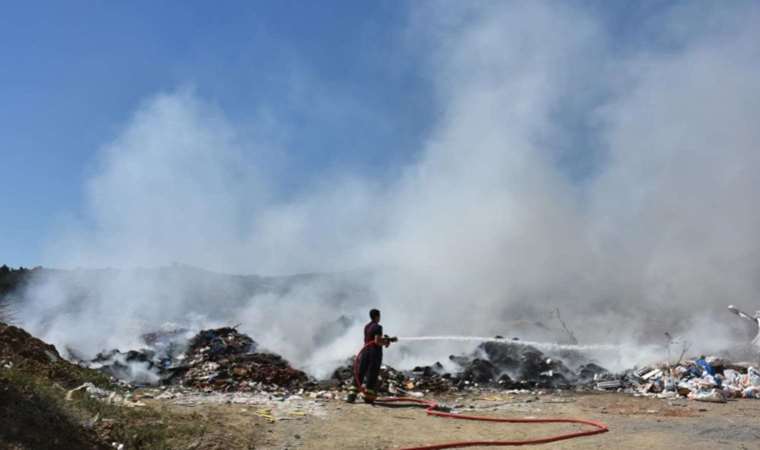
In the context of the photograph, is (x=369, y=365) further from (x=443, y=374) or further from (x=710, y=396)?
(x=710, y=396)

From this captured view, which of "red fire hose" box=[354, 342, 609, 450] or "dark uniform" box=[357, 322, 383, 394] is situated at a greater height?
"dark uniform" box=[357, 322, 383, 394]

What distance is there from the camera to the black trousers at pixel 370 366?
11.4 metres

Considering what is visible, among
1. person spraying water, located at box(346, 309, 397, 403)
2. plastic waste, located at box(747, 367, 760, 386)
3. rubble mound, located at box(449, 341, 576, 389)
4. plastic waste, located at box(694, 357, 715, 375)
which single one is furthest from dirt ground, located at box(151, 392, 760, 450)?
rubble mound, located at box(449, 341, 576, 389)

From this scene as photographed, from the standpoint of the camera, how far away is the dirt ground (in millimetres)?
7824

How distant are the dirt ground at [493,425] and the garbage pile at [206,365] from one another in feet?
8.31

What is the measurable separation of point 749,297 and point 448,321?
410 inches

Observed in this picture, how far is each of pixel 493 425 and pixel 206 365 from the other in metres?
7.78

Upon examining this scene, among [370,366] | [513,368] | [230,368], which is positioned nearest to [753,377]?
[513,368]

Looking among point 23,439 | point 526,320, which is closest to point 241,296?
point 526,320

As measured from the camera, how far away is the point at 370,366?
37.7 feet

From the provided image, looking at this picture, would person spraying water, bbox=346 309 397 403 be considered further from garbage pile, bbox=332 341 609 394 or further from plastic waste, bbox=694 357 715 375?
plastic waste, bbox=694 357 715 375

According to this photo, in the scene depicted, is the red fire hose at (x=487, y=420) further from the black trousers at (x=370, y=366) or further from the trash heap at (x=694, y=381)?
the trash heap at (x=694, y=381)

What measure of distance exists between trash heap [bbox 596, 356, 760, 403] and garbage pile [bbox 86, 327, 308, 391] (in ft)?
22.6

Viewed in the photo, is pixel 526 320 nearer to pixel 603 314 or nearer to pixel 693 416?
pixel 603 314
